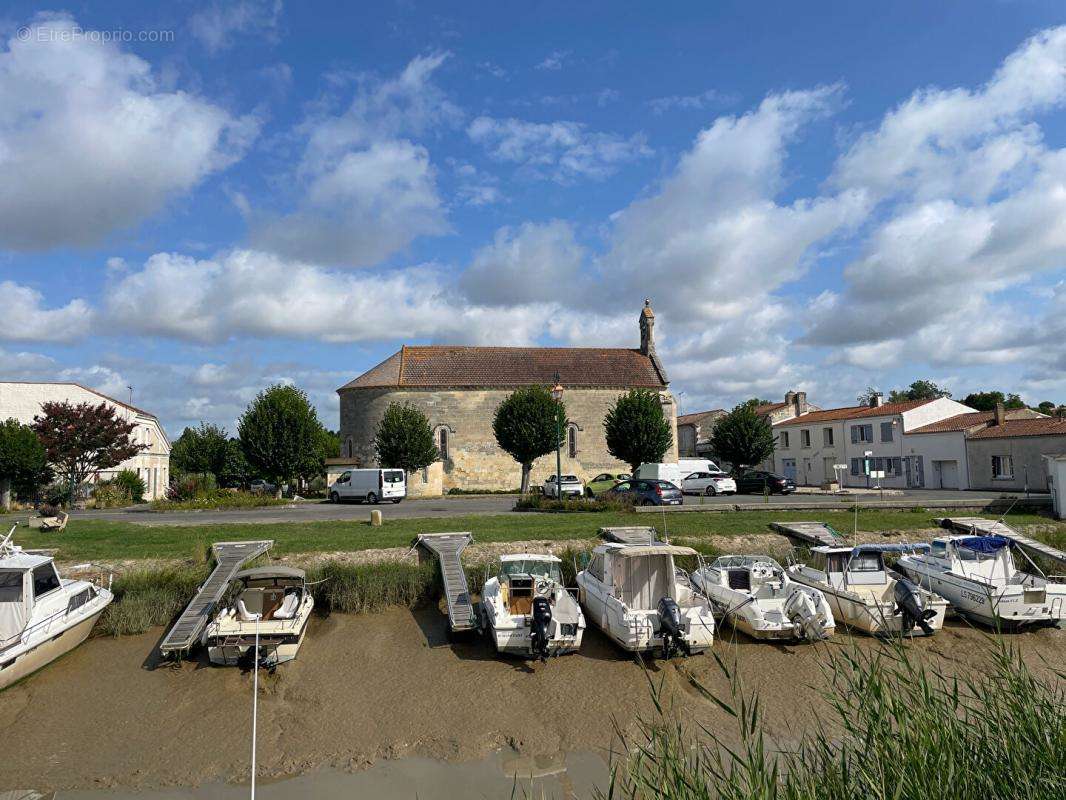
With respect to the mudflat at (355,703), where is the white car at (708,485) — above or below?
above

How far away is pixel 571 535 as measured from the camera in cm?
1867

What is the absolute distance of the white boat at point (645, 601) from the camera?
469 inches

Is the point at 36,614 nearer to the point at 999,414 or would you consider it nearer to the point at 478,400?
the point at 478,400

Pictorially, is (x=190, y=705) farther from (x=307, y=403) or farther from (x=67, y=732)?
(x=307, y=403)

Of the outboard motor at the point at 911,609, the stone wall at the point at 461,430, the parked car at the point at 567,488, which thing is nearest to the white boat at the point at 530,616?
the outboard motor at the point at 911,609

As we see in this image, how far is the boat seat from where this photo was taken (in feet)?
41.7

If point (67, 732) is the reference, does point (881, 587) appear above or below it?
above

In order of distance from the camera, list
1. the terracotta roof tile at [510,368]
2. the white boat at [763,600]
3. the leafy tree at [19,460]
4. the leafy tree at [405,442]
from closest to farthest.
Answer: the white boat at [763,600] < the leafy tree at [19,460] < the leafy tree at [405,442] < the terracotta roof tile at [510,368]

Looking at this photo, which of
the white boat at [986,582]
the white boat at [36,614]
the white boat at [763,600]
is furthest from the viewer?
the white boat at [986,582]

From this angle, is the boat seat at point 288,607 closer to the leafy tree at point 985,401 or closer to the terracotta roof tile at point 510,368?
the terracotta roof tile at point 510,368

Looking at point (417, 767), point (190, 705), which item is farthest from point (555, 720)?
point (190, 705)

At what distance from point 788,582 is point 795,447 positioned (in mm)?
39714

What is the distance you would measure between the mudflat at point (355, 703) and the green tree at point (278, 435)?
22214mm

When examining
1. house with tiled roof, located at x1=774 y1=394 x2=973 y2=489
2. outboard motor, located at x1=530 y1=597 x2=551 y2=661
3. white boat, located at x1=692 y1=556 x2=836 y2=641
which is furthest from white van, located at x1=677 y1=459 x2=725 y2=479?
outboard motor, located at x1=530 y1=597 x2=551 y2=661
